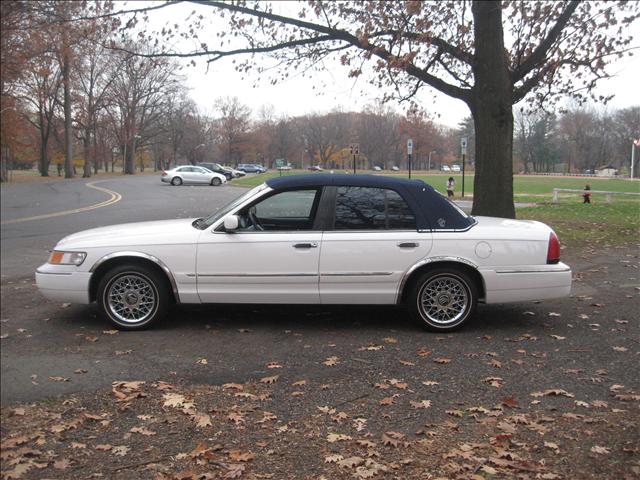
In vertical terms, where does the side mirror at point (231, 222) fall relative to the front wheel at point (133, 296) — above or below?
above

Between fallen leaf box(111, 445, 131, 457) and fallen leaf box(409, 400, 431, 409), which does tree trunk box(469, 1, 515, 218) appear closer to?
fallen leaf box(409, 400, 431, 409)

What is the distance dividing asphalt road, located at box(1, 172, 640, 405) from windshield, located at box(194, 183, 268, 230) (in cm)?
Result: 14

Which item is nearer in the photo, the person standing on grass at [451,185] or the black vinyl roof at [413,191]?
the black vinyl roof at [413,191]

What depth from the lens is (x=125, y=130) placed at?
3.92 meters

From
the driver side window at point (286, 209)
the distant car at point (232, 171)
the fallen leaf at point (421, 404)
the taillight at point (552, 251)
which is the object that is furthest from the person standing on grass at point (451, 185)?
the fallen leaf at point (421, 404)

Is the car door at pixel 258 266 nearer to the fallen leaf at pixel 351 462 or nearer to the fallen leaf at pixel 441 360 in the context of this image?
the fallen leaf at pixel 441 360

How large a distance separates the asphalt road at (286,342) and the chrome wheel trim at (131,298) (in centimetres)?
17

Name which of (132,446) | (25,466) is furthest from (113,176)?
(25,466)

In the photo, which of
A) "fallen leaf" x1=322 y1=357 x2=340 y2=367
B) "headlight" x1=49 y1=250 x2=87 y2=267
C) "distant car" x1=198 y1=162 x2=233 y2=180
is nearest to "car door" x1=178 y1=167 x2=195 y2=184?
"distant car" x1=198 y1=162 x2=233 y2=180

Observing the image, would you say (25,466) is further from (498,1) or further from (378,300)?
(498,1)

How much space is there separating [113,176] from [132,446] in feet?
7.59

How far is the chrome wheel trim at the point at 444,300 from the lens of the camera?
202 inches

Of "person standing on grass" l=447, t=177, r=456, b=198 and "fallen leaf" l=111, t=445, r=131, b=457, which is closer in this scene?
"fallen leaf" l=111, t=445, r=131, b=457

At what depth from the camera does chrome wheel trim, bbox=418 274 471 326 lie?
16.8ft
